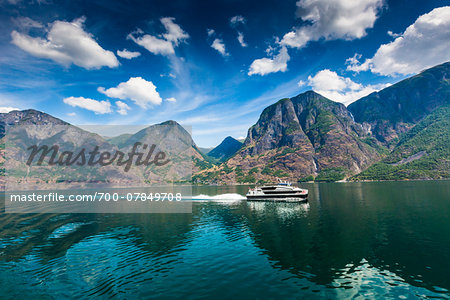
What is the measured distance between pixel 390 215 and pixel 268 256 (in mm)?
49907

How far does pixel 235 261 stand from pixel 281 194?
87.5m

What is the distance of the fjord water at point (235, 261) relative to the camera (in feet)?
73.5

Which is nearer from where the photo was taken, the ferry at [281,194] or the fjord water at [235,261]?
the fjord water at [235,261]

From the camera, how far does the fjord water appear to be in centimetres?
2241

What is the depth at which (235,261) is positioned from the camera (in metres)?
30.7

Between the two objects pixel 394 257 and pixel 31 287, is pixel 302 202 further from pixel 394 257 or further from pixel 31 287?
pixel 31 287

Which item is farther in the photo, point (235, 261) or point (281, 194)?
point (281, 194)

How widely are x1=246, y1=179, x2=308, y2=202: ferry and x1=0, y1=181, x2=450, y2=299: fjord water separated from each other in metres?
52.7

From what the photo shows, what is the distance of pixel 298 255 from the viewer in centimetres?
3200

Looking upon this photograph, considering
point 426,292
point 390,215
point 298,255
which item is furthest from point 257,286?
point 390,215

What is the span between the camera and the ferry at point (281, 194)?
105 metres

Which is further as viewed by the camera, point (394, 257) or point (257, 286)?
point (394, 257)

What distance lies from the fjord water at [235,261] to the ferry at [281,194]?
173 ft

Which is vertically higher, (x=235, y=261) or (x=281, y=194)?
(x=281, y=194)
